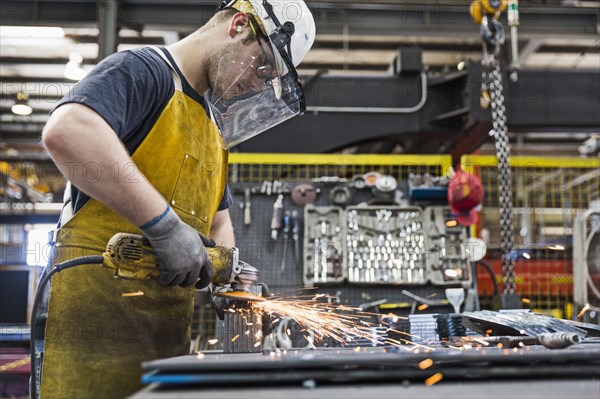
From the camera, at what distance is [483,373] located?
1072 mm

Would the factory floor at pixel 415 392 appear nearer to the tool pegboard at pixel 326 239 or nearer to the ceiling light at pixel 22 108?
the tool pegboard at pixel 326 239

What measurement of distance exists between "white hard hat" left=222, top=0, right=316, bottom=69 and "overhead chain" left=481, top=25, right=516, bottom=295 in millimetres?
2000

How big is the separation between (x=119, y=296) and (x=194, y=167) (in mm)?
474

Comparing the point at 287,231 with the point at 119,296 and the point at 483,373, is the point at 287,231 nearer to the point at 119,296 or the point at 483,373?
the point at 119,296

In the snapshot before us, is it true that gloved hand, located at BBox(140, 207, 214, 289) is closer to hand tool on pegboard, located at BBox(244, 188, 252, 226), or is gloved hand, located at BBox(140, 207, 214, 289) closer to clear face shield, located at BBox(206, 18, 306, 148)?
clear face shield, located at BBox(206, 18, 306, 148)

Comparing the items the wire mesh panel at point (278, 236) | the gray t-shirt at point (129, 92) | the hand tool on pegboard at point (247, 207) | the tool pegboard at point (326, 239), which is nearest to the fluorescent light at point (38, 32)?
the wire mesh panel at point (278, 236)

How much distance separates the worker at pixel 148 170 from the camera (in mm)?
1525

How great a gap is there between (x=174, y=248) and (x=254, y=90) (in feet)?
2.64

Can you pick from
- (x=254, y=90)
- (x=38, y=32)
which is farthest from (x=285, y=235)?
(x=38, y=32)

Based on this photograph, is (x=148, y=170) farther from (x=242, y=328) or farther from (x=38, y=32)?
(x=38, y=32)

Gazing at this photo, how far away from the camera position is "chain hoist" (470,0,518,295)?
3576 millimetres

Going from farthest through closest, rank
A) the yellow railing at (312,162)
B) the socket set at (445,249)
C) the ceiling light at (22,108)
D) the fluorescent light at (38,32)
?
the ceiling light at (22,108) → the fluorescent light at (38,32) → the yellow railing at (312,162) → the socket set at (445,249)

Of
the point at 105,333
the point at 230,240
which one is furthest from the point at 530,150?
the point at 105,333

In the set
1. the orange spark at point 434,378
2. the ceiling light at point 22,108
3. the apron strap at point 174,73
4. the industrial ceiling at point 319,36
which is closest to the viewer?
the orange spark at point 434,378
